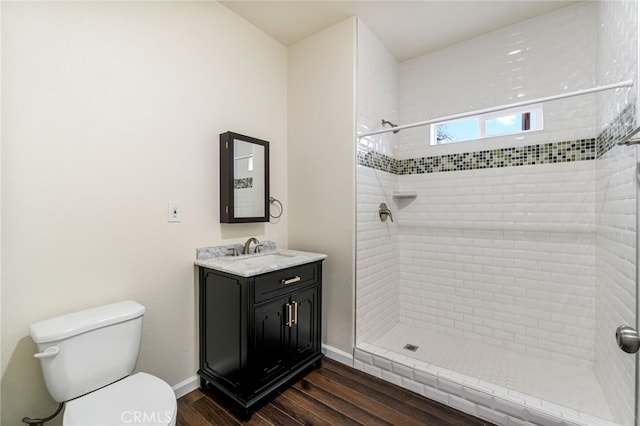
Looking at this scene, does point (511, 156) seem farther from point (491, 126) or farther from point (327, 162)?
point (327, 162)

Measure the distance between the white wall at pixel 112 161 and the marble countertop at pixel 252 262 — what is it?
0.50 ft

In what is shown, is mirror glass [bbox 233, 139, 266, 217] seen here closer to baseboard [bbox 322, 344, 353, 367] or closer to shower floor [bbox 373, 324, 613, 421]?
baseboard [bbox 322, 344, 353, 367]

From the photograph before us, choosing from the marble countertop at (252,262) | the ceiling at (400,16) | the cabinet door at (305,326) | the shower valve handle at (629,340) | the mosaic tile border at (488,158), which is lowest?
the cabinet door at (305,326)

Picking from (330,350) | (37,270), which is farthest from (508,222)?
(37,270)

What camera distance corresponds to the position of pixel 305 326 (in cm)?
203

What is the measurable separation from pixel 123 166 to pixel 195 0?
1.21 meters

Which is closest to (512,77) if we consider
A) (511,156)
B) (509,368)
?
(511,156)

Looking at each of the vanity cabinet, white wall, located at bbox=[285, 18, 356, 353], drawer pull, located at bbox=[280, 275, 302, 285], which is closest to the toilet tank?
the vanity cabinet

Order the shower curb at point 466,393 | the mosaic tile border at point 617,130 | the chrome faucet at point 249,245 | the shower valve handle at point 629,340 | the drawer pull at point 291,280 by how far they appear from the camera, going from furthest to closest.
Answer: the chrome faucet at point 249,245, the drawer pull at point 291,280, the shower curb at point 466,393, the mosaic tile border at point 617,130, the shower valve handle at point 629,340

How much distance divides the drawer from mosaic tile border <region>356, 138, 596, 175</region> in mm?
913

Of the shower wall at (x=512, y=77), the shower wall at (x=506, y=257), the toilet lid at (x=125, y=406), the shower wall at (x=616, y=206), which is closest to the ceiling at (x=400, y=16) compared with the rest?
the shower wall at (x=512, y=77)

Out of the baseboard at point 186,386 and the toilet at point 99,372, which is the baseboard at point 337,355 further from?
the toilet at point 99,372

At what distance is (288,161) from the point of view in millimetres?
2582

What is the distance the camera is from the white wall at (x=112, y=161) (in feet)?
4.16
